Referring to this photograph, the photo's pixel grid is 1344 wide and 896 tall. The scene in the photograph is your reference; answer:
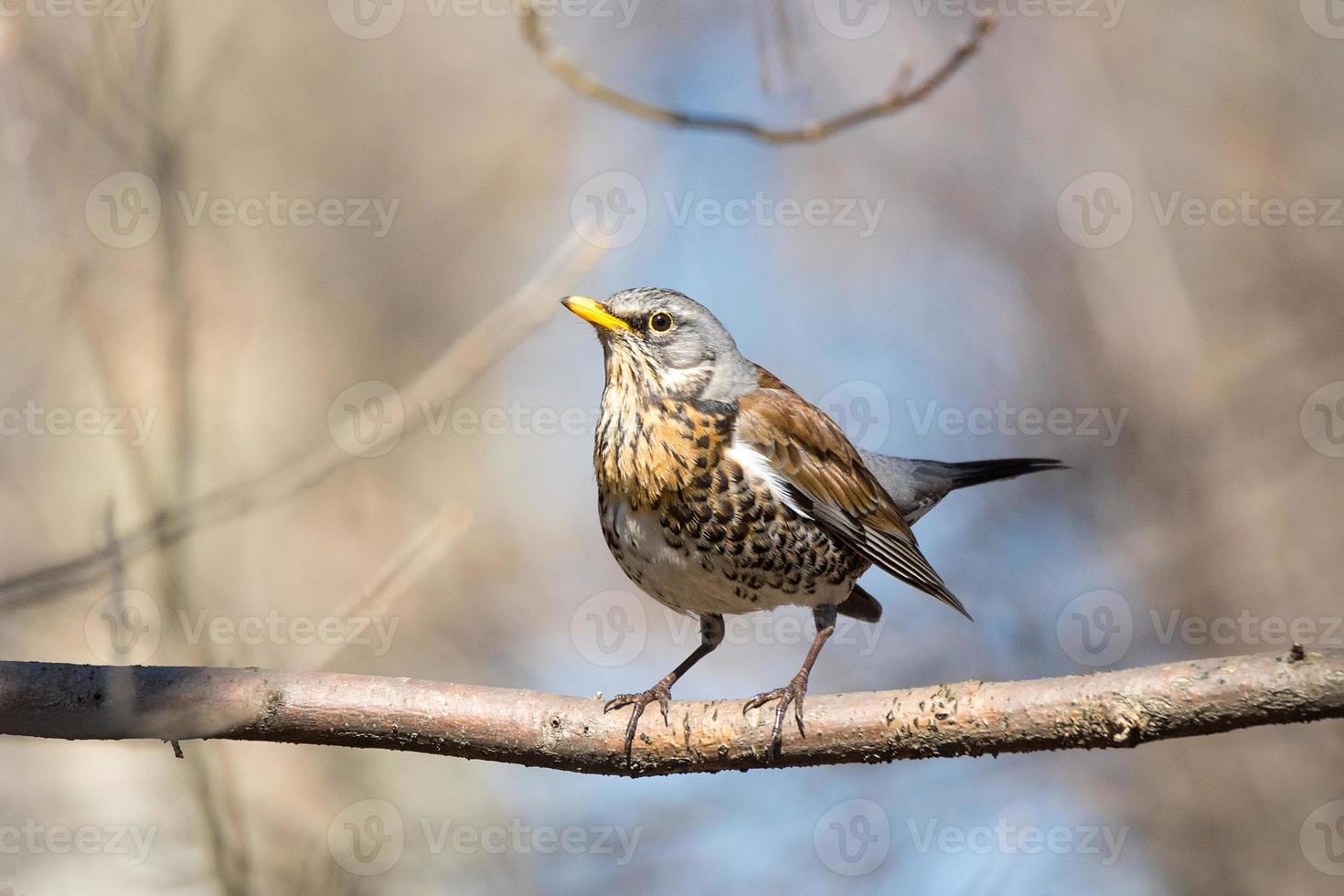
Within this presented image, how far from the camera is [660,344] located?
5211mm

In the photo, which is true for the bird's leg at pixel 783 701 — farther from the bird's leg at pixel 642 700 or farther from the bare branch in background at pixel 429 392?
the bare branch in background at pixel 429 392

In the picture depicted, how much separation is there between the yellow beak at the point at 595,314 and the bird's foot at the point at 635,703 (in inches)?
61.9

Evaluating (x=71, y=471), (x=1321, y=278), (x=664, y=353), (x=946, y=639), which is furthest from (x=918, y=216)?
(x=71, y=471)

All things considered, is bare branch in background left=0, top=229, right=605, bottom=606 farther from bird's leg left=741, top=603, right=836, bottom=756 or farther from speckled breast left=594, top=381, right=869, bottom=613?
bird's leg left=741, top=603, right=836, bottom=756

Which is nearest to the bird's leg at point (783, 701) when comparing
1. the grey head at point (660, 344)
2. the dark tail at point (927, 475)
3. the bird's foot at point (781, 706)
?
the bird's foot at point (781, 706)

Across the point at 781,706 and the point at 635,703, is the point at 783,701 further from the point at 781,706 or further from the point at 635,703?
the point at 635,703

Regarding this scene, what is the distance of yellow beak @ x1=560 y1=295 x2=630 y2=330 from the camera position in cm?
512

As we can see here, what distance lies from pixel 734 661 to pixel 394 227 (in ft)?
13.7

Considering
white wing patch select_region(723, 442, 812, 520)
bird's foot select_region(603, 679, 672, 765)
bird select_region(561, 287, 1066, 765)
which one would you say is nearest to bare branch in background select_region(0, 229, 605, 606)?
bird select_region(561, 287, 1066, 765)

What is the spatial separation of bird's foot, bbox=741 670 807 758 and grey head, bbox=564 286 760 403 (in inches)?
57.1

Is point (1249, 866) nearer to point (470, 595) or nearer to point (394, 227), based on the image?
point (470, 595)

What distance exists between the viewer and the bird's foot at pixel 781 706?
12.7 feet

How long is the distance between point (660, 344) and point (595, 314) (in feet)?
1.01

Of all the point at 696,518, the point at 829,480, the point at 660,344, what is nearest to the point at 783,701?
the point at 696,518
